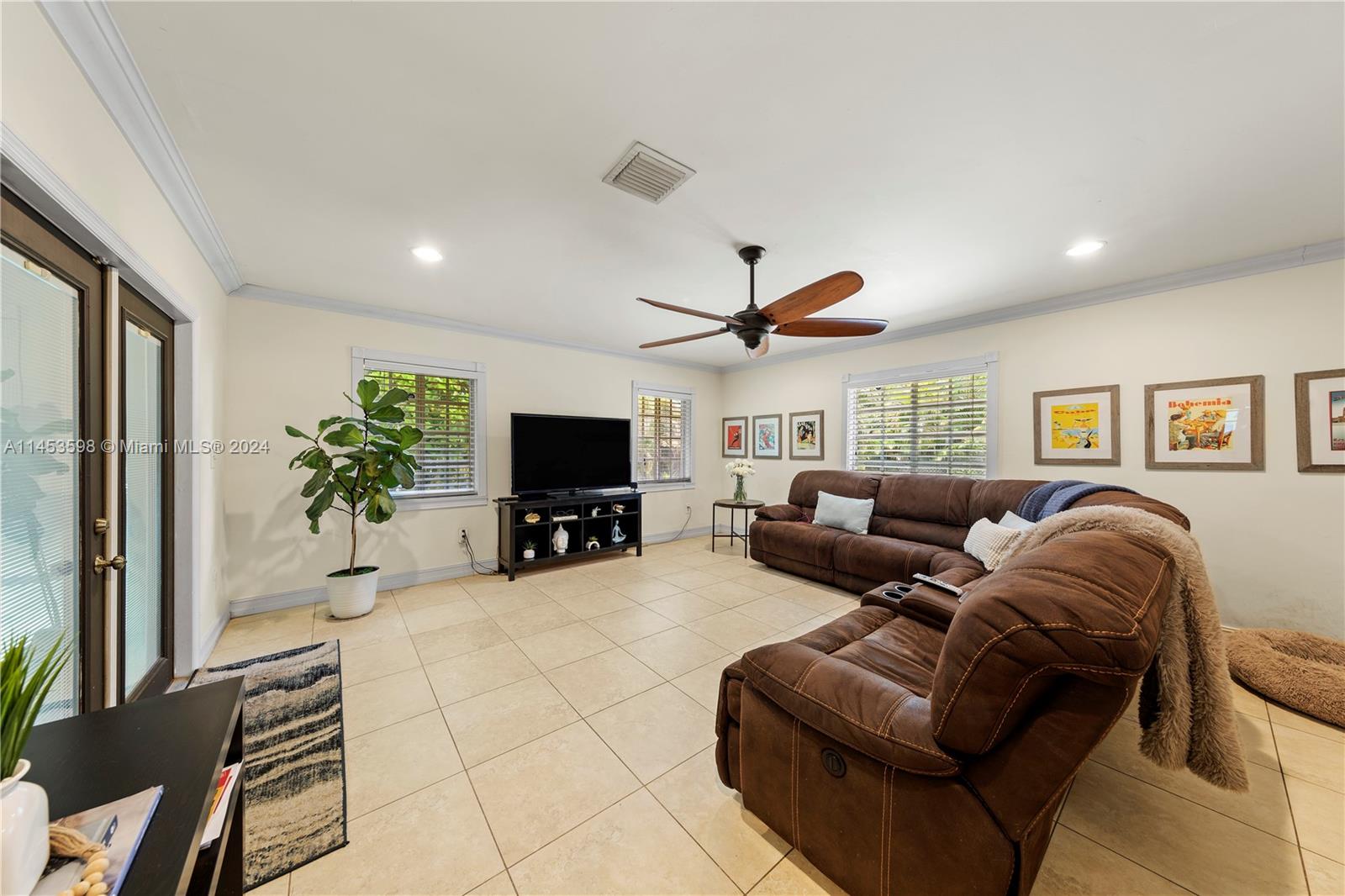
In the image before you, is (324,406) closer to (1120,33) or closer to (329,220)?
(329,220)

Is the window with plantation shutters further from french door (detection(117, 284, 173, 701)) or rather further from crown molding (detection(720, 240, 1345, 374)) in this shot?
french door (detection(117, 284, 173, 701))

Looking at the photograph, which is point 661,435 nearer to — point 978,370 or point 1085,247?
point 978,370

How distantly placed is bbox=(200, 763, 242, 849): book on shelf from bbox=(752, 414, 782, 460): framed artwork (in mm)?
5460

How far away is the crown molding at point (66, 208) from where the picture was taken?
3.79 ft

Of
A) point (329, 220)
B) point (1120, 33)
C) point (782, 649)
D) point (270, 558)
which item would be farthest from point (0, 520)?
point (1120, 33)

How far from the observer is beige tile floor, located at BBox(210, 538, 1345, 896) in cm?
138

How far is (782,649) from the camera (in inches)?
59.5

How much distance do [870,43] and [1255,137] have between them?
5.89 feet

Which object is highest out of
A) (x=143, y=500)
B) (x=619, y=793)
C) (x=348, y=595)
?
(x=143, y=500)

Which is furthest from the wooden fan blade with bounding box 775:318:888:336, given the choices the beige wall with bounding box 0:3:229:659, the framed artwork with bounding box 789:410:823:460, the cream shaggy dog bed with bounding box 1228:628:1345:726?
the beige wall with bounding box 0:3:229:659

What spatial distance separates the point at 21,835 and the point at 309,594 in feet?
12.4

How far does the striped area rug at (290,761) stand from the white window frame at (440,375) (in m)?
1.69

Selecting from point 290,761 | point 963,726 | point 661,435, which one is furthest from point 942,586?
point 661,435

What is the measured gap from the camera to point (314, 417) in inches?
146
